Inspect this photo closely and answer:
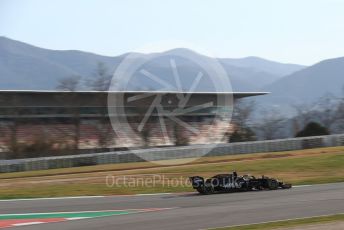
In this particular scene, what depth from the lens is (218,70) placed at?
21.6m

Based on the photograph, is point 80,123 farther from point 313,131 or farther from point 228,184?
point 228,184

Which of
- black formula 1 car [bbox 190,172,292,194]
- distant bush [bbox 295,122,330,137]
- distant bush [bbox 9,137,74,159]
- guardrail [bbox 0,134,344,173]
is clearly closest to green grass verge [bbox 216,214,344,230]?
black formula 1 car [bbox 190,172,292,194]

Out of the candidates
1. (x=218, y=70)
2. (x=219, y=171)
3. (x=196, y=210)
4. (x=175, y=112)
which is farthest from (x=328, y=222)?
(x=175, y=112)

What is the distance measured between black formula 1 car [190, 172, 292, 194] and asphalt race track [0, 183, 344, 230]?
1.80 ft

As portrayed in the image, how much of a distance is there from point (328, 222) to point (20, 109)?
57.0m

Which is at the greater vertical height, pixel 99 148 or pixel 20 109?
pixel 20 109

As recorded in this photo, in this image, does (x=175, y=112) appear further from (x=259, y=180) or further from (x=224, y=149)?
(x=259, y=180)

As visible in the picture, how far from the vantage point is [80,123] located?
229 ft

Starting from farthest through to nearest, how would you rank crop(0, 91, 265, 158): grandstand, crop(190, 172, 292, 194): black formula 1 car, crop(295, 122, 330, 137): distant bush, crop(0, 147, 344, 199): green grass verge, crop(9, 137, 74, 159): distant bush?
1. crop(295, 122, 330, 137): distant bush
2. crop(0, 91, 265, 158): grandstand
3. crop(9, 137, 74, 159): distant bush
4. crop(0, 147, 344, 199): green grass verge
5. crop(190, 172, 292, 194): black formula 1 car

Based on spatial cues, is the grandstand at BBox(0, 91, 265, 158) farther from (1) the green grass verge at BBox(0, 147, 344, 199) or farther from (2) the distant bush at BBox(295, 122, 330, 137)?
(1) the green grass verge at BBox(0, 147, 344, 199)

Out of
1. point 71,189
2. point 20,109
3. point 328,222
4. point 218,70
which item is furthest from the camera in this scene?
point 20,109

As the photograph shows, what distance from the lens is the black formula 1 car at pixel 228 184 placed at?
22.0 metres

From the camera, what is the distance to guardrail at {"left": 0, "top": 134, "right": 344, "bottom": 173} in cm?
4622

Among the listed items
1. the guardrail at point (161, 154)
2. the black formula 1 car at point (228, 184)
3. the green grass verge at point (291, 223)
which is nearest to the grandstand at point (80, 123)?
the guardrail at point (161, 154)
